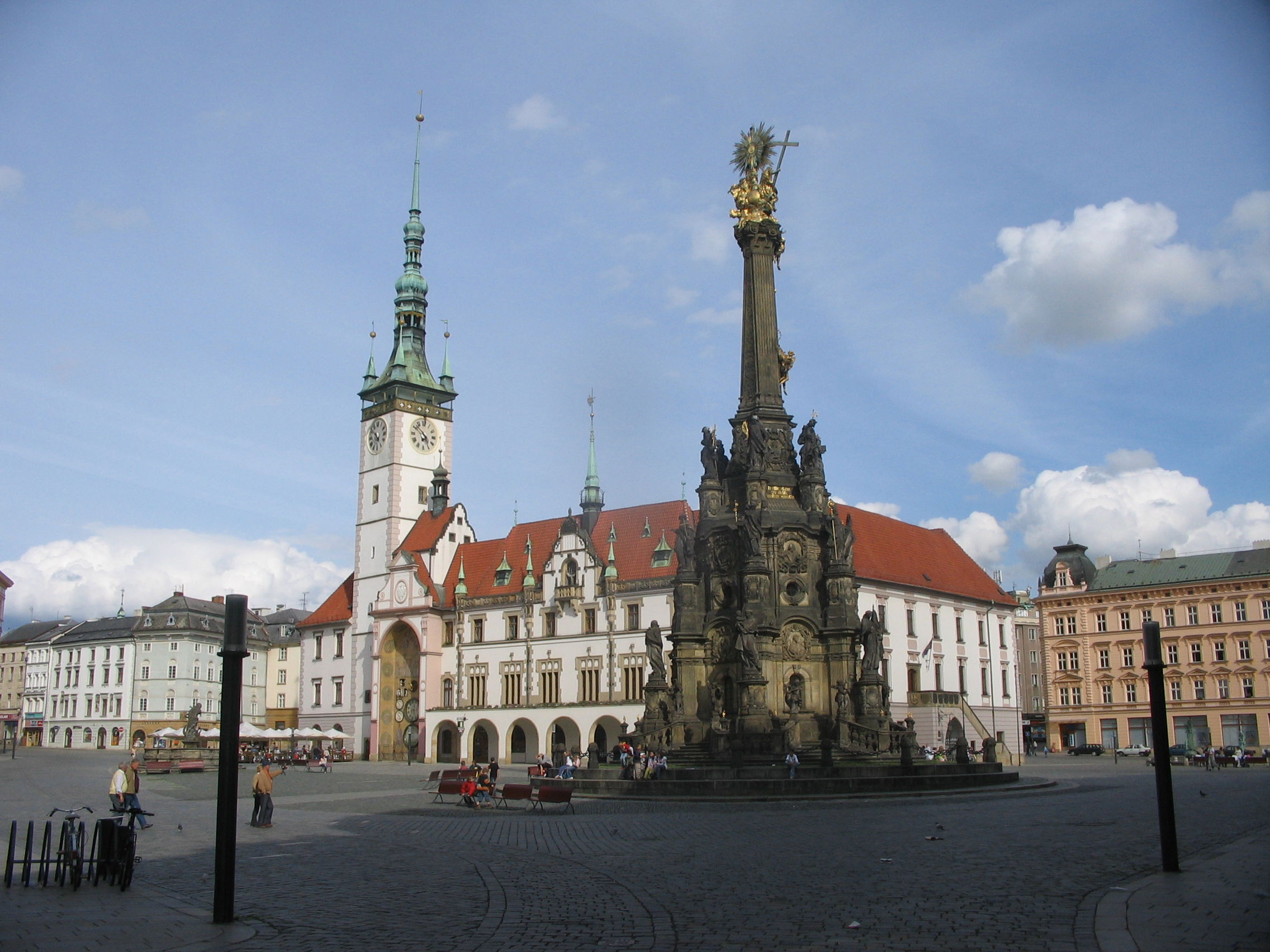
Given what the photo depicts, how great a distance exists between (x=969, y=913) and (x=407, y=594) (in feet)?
216

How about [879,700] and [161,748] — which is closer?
[879,700]

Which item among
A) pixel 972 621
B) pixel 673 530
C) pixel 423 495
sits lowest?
pixel 972 621

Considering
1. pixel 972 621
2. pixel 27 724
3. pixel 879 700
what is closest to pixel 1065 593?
pixel 972 621

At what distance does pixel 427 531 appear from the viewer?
7794 centimetres

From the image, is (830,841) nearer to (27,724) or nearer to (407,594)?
(407,594)

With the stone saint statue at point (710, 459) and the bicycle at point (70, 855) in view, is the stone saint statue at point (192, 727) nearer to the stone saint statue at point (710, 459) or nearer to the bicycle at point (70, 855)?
the stone saint statue at point (710, 459)

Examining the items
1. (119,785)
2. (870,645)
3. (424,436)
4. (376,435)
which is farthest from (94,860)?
(376,435)

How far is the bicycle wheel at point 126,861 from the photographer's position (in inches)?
483

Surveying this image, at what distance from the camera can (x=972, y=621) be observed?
222 feet

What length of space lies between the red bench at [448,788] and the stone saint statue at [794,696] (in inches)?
317

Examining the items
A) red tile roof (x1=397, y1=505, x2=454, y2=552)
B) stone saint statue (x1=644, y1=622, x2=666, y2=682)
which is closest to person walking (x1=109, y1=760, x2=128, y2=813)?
stone saint statue (x1=644, y1=622, x2=666, y2=682)

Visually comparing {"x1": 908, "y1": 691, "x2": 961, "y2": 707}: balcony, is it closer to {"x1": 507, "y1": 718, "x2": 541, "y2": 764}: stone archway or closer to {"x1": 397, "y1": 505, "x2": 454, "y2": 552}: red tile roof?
{"x1": 507, "y1": 718, "x2": 541, "y2": 764}: stone archway

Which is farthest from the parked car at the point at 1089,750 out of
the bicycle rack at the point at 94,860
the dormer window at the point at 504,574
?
the bicycle rack at the point at 94,860

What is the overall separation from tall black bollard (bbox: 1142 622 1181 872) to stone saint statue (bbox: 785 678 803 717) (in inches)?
625
